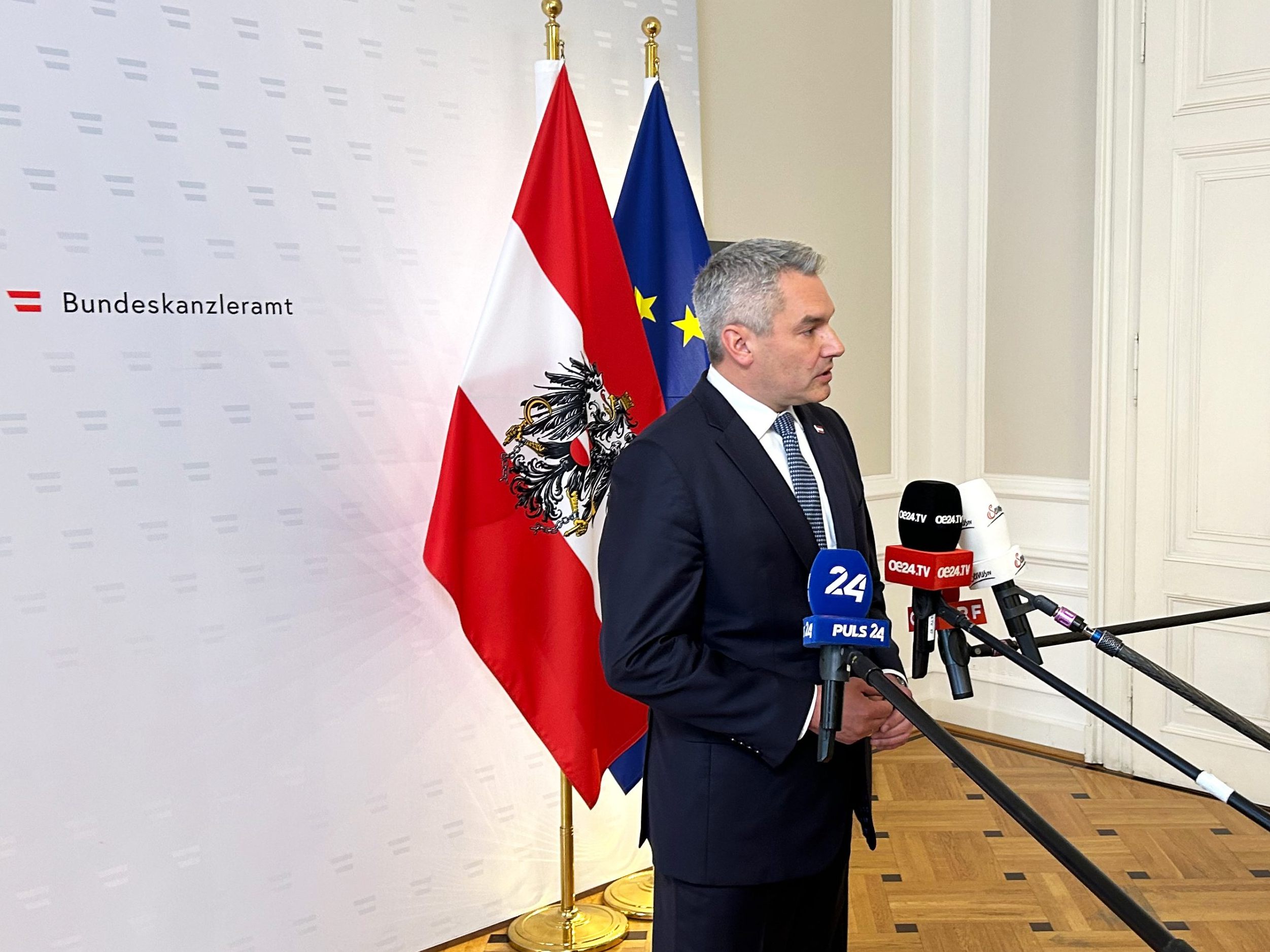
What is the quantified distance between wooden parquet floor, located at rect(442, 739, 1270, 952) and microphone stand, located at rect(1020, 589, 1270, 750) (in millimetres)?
1601

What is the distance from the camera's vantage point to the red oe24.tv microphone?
58.6 inches

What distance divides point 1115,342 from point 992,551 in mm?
2700

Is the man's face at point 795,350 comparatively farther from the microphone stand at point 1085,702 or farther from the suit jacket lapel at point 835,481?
the microphone stand at point 1085,702

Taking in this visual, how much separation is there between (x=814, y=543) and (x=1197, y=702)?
0.60 meters

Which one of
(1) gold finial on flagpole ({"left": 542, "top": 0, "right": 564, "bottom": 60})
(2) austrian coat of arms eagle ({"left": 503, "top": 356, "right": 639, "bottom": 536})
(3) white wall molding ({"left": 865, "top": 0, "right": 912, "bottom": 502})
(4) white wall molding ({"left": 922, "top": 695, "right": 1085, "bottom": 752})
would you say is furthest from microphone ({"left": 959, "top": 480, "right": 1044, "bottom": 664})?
(4) white wall molding ({"left": 922, "top": 695, "right": 1085, "bottom": 752})

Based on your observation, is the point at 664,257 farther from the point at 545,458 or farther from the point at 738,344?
the point at 738,344

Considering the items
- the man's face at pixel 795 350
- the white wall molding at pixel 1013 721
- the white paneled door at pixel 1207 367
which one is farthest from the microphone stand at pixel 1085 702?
the white wall molding at pixel 1013 721

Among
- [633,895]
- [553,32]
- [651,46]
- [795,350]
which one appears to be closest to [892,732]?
[795,350]

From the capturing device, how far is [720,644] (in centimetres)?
182

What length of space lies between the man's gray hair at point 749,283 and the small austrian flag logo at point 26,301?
1406 mm

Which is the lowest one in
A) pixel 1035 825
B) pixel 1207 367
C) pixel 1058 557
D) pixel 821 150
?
pixel 1058 557

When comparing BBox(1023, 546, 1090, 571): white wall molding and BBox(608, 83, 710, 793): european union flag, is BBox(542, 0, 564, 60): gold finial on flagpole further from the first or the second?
BBox(1023, 546, 1090, 571): white wall molding

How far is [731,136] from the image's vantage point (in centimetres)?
381

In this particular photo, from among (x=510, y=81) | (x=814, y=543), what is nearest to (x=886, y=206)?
(x=510, y=81)
